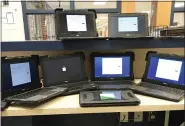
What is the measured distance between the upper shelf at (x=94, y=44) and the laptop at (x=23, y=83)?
87 mm

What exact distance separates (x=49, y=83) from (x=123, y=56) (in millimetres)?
552

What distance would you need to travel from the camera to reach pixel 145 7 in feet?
11.5

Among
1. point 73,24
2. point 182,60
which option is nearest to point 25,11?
point 73,24

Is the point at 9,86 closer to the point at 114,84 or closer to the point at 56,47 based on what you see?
the point at 56,47

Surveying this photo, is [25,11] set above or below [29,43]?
above

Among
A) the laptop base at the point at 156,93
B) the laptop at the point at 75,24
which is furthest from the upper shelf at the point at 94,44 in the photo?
the laptop base at the point at 156,93

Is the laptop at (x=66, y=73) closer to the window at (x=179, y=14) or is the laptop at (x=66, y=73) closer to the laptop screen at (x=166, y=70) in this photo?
the laptop screen at (x=166, y=70)

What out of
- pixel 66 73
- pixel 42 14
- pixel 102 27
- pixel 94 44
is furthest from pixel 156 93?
pixel 42 14

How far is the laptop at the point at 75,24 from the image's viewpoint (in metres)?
1.27

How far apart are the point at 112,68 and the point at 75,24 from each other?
0.41 meters

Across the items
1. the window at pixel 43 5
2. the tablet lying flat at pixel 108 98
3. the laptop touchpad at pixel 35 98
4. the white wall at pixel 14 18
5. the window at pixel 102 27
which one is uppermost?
the window at pixel 43 5

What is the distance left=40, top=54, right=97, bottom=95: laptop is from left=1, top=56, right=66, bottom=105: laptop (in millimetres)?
59

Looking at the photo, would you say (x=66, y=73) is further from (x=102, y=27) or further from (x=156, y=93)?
(x=102, y=27)

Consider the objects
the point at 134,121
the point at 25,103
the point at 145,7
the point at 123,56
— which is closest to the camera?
the point at 25,103
